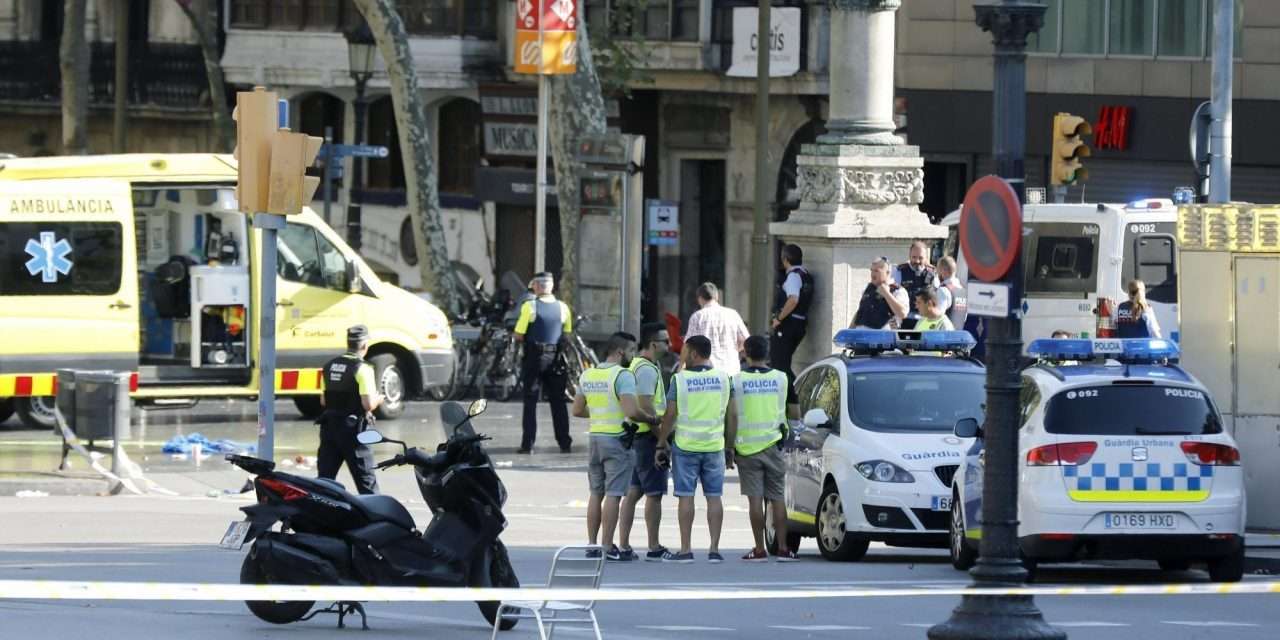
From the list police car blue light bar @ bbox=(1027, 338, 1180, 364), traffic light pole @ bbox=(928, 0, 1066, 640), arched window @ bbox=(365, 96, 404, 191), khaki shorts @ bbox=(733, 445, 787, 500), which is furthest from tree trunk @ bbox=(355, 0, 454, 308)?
traffic light pole @ bbox=(928, 0, 1066, 640)

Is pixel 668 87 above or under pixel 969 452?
above

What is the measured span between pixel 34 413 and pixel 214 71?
20.4m

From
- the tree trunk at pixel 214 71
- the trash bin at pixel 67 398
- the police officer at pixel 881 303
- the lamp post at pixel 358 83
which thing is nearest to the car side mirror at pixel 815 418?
the police officer at pixel 881 303

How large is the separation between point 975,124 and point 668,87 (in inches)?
211

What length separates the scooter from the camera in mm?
12508

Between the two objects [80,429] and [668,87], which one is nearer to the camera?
[80,429]

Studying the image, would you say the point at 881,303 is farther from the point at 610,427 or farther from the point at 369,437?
the point at 369,437

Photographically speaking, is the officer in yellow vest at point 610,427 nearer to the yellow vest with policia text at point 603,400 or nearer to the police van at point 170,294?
the yellow vest with policia text at point 603,400

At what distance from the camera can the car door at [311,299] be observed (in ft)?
85.3

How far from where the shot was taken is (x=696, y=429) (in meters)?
16.5

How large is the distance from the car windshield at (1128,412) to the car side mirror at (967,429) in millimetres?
417

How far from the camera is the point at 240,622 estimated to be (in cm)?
1312

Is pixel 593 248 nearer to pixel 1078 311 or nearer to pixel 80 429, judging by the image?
pixel 1078 311

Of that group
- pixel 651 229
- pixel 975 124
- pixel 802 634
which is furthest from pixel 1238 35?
pixel 802 634
